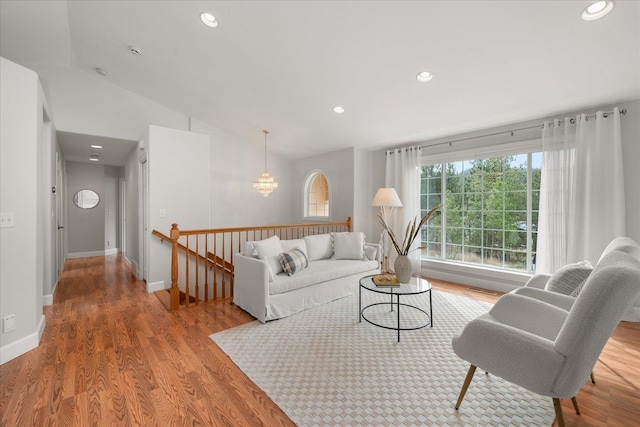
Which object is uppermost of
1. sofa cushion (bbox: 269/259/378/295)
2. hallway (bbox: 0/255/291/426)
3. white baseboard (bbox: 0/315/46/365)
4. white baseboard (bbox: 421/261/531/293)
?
sofa cushion (bbox: 269/259/378/295)

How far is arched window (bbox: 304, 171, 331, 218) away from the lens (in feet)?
20.4

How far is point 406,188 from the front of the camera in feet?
15.9

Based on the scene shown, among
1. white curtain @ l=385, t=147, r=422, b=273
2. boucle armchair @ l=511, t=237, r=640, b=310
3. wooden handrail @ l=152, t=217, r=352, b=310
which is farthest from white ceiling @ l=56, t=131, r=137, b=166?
boucle armchair @ l=511, t=237, r=640, b=310

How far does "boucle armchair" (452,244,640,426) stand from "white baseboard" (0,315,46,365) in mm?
3354

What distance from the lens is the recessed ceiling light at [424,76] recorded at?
303cm

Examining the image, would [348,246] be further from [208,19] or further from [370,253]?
[208,19]

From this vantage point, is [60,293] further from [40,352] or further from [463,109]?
[463,109]

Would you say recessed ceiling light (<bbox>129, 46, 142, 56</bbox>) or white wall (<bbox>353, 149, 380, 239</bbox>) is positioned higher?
recessed ceiling light (<bbox>129, 46, 142, 56</bbox>)

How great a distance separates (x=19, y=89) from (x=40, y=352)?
220cm

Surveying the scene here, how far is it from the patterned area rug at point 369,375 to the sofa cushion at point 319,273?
0.36m

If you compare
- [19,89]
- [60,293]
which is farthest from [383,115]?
[60,293]

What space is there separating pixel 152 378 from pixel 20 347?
Answer: 1.31m

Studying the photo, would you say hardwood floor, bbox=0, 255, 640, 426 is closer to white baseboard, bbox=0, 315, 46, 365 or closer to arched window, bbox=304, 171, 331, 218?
white baseboard, bbox=0, 315, 46, 365

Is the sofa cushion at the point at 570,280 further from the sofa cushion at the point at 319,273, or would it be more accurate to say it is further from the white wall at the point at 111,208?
the white wall at the point at 111,208
